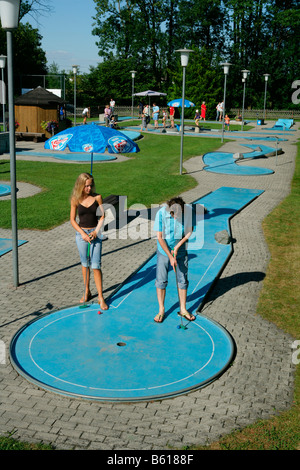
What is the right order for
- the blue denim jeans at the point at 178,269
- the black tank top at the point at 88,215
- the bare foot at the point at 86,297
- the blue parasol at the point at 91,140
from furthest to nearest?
the blue parasol at the point at 91,140 → the bare foot at the point at 86,297 → the black tank top at the point at 88,215 → the blue denim jeans at the point at 178,269

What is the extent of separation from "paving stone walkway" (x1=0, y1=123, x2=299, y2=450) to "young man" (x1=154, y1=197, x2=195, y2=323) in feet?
3.29

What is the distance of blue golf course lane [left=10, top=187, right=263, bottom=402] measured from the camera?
5.64 metres

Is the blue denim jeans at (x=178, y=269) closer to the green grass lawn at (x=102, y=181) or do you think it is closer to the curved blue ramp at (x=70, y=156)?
the green grass lawn at (x=102, y=181)

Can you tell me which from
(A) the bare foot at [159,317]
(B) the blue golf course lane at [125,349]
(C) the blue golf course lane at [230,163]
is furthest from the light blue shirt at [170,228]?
(C) the blue golf course lane at [230,163]

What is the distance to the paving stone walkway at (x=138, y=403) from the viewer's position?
15.9 ft

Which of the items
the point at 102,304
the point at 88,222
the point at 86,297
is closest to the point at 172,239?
the point at 88,222

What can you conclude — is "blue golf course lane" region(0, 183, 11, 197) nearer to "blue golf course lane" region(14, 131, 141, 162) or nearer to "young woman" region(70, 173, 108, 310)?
"blue golf course lane" region(14, 131, 141, 162)

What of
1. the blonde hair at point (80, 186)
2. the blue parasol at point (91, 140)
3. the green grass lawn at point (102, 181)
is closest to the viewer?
the blonde hair at point (80, 186)

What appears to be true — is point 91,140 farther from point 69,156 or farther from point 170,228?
point 69,156

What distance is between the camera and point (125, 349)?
21.2 feet

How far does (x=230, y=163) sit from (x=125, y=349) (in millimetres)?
17948

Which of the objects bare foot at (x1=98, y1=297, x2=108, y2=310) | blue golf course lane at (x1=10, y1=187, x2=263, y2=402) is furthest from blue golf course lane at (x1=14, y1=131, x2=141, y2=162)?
bare foot at (x1=98, y1=297, x2=108, y2=310)

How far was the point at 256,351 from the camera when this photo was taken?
6535 millimetres
